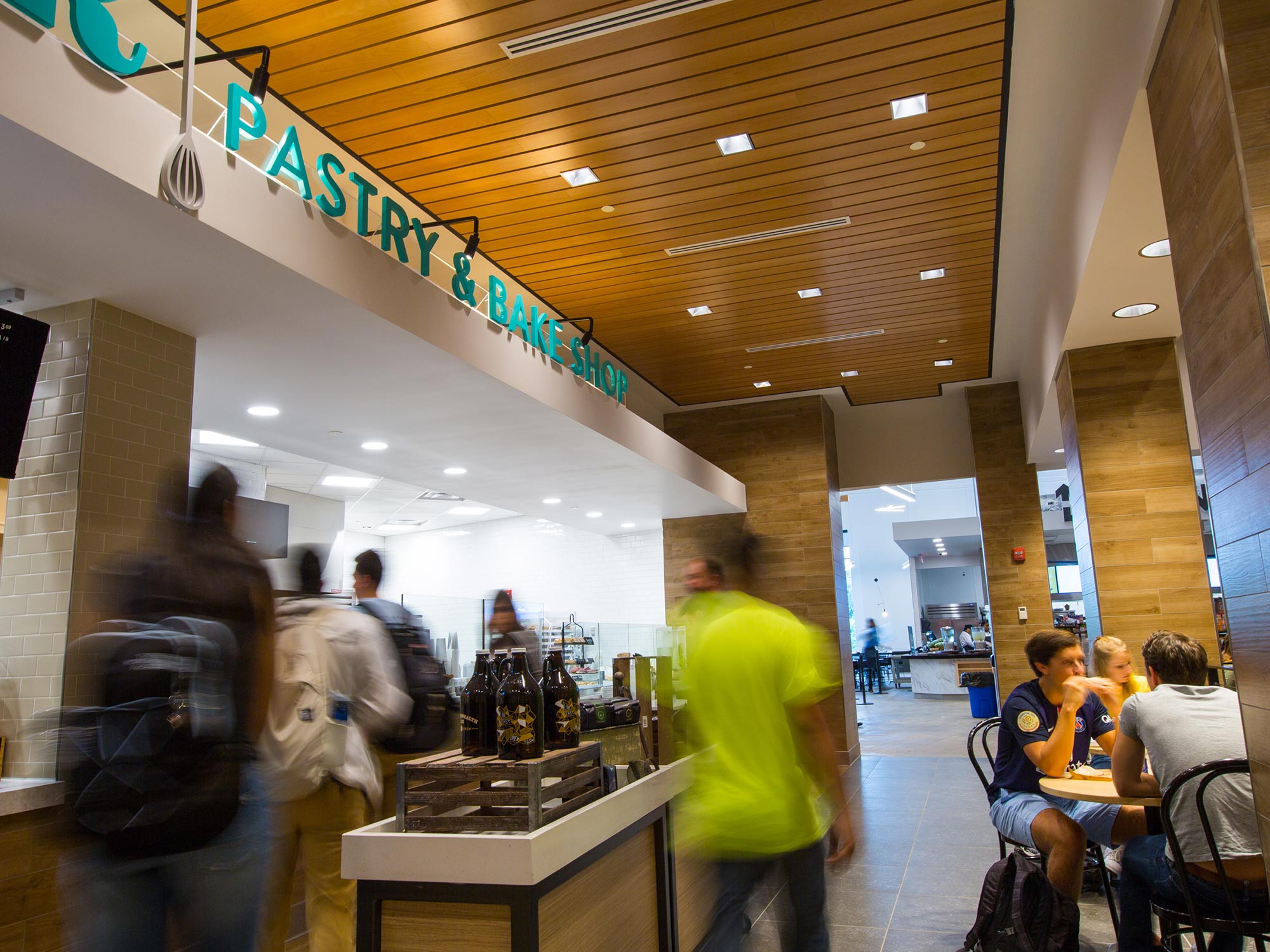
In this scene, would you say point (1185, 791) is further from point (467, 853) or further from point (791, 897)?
point (467, 853)

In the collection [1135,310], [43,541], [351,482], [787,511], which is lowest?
[43,541]

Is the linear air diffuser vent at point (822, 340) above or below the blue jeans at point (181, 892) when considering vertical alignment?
above

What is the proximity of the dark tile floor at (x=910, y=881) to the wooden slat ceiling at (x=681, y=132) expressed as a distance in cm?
330

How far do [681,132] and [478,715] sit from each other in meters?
3.14

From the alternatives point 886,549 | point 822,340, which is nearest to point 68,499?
point 822,340

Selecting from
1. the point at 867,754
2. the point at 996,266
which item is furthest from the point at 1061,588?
the point at 996,266

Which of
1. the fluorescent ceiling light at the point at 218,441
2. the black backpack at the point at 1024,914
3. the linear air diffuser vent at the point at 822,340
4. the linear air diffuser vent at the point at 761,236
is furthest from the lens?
the linear air diffuser vent at the point at 822,340

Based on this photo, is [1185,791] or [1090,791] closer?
[1185,791]

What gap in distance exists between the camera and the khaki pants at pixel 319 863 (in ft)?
8.84

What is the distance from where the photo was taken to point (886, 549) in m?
23.8

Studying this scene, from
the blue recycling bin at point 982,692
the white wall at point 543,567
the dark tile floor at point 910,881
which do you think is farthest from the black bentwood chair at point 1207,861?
the blue recycling bin at point 982,692

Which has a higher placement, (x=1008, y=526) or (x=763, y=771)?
(x=1008, y=526)

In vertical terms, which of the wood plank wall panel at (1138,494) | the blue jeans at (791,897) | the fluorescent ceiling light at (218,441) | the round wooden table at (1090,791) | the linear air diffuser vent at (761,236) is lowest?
the blue jeans at (791,897)

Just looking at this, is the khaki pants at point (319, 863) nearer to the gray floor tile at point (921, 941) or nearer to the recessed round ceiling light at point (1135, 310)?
the gray floor tile at point (921, 941)
